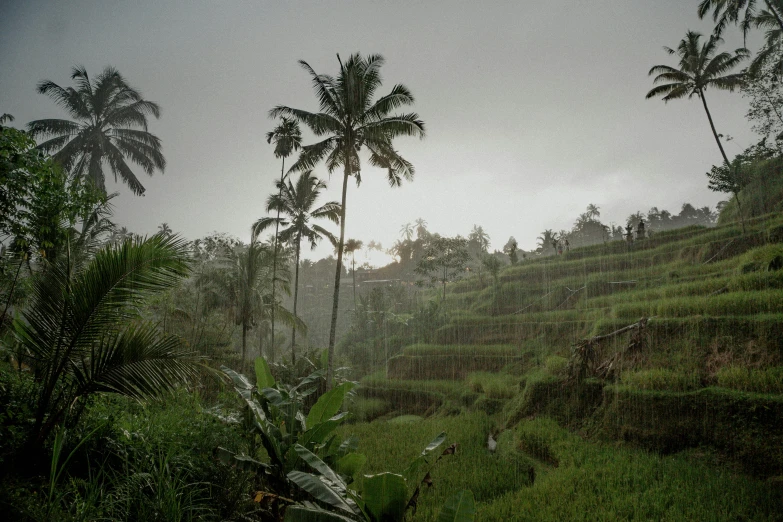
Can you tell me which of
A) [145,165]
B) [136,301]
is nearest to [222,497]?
[136,301]

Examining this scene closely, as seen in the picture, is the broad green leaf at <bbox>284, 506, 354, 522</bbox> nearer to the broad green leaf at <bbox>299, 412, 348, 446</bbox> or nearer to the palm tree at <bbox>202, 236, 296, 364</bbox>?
the broad green leaf at <bbox>299, 412, 348, 446</bbox>

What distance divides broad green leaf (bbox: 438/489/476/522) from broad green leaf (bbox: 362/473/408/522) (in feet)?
1.43

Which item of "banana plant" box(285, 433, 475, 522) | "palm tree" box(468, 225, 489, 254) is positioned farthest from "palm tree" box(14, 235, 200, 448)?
"palm tree" box(468, 225, 489, 254)

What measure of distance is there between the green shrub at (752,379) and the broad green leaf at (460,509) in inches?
234

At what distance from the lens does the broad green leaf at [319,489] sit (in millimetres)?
3375

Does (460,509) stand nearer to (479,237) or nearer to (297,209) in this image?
(297,209)

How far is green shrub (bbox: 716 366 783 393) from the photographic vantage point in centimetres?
577

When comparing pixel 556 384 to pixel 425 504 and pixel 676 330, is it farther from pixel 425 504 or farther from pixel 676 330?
pixel 425 504

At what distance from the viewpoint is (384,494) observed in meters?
3.48

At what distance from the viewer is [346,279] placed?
5988cm

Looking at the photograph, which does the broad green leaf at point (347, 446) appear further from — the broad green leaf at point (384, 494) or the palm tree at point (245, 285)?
the palm tree at point (245, 285)

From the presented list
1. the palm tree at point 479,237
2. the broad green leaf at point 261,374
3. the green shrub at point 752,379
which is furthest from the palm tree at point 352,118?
the palm tree at point 479,237

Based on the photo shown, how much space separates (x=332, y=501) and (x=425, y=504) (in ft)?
10.1

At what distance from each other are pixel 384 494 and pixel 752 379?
267 inches
